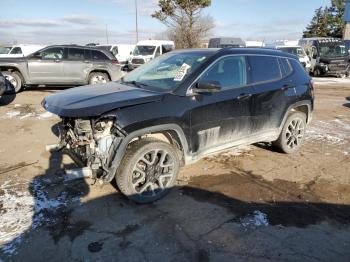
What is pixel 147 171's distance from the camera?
4438 mm

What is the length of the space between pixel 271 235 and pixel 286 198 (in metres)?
1.00

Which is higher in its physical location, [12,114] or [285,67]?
[285,67]

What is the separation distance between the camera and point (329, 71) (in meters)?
22.7

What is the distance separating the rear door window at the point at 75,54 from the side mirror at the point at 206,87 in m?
9.92

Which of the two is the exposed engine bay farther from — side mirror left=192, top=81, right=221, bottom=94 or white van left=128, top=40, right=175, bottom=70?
white van left=128, top=40, right=175, bottom=70

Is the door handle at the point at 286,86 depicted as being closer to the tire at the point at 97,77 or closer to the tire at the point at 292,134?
the tire at the point at 292,134

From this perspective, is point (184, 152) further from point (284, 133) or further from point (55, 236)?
point (284, 133)

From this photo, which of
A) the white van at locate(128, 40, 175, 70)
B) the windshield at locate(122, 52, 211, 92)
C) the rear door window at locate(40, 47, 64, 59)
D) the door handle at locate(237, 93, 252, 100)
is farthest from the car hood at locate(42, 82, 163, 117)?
the white van at locate(128, 40, 175, 70)

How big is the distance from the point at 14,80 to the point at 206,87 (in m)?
10.1

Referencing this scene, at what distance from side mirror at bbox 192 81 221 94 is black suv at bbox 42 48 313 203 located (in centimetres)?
1

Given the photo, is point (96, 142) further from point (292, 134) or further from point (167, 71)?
point (292, 134)

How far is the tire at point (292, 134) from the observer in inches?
243

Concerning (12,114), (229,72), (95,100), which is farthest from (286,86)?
(12,114)

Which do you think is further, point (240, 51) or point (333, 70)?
point (333, 70)
